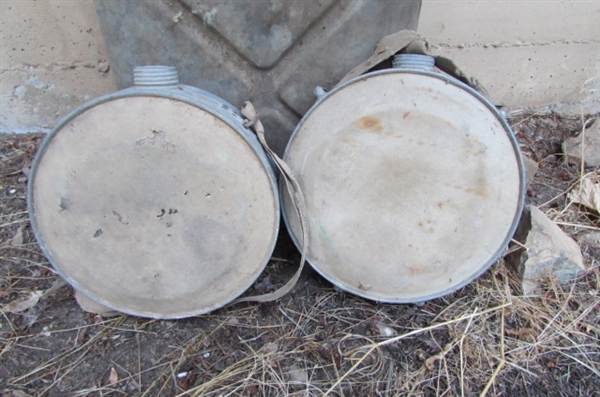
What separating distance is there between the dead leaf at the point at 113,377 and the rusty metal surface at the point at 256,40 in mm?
893

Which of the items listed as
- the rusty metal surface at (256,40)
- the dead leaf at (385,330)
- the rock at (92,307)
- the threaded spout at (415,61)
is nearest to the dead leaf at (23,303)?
the rock at (92,307)

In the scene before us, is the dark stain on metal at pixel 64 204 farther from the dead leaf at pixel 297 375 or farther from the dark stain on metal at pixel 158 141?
the dead leaf at pixel 297 375

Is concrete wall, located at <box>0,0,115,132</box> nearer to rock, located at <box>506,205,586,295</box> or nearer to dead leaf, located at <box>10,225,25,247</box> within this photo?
dead leaf, located at <box>10,225,25,247</box>

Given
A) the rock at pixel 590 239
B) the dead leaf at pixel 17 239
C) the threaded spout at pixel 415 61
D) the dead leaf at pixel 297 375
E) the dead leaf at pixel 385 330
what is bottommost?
the rock at pixel 590 239

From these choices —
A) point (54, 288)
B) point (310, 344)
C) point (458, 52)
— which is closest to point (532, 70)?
point (458, 52)

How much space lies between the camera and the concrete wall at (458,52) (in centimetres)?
177

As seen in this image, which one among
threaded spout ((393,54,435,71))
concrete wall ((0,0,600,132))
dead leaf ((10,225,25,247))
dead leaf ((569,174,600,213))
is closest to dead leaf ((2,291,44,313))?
dead leaf ((10,225,25,247))

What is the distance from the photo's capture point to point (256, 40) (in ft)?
4.76

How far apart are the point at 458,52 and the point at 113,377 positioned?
188 cm

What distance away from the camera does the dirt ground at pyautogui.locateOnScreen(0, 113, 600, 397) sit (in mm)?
1192

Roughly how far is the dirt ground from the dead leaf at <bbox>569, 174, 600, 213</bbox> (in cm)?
38

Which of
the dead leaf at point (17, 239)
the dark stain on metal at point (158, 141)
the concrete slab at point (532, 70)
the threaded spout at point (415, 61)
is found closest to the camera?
the dark stain on metal at point (158, 141)

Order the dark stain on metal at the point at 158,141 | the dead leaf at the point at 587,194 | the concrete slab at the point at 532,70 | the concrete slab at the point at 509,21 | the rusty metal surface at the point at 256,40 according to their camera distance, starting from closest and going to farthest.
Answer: the dark stain on metal at the point at 158,141 → the rusty metal surface at the point at 256,40 → the dead leaf at the point at 587,194 → the concrete slab at the point at 509,21 → the concrete slab at the point at 532,70

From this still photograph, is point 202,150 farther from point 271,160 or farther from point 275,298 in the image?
point 275,298
